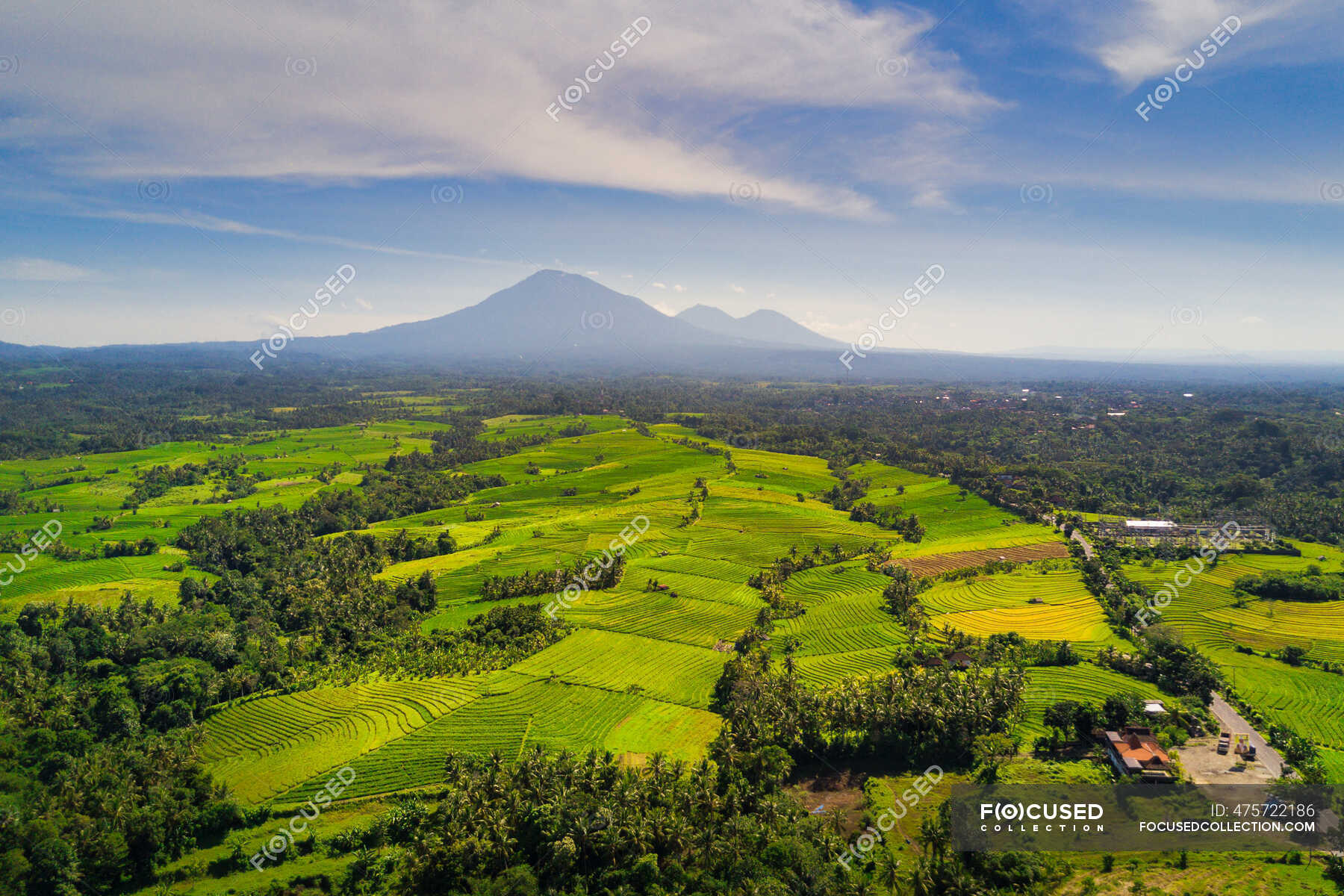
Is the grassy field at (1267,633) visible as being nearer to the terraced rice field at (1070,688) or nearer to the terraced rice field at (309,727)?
the terraced rice field at (1070,688)

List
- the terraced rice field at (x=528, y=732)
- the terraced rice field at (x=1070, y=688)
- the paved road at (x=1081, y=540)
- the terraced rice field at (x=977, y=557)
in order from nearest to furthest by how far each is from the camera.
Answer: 1. the terraced rice field at (x=528, y=732)
2. the terraced rice field at (x=1070, y=688)
3. the terraced rice field at (x=977, y=557)
4. the paved road at (x=1081, y=540)

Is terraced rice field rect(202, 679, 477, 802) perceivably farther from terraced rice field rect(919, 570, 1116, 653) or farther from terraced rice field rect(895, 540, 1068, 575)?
terraced rice field rect(895, 540, 1068, 575)

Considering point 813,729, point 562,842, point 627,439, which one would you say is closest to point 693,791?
point 562,842

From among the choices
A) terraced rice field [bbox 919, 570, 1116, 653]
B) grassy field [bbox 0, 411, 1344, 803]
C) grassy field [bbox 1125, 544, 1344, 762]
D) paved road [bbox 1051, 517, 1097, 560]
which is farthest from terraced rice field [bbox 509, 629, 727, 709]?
paved road [bbox 1051, 517, 1097, 560]

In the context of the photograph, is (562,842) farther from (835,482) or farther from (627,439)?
(627,439)

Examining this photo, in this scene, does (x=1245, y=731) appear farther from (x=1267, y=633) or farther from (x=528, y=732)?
(x=528, y=732)

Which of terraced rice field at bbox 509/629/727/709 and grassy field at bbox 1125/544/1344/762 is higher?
grassy field at bbox 1125/544/1344/762

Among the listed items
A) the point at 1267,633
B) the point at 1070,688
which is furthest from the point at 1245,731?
the point at 1267,633

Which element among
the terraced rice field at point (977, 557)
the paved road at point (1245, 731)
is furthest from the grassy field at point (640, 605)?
the paved road at point (1245, 731)
